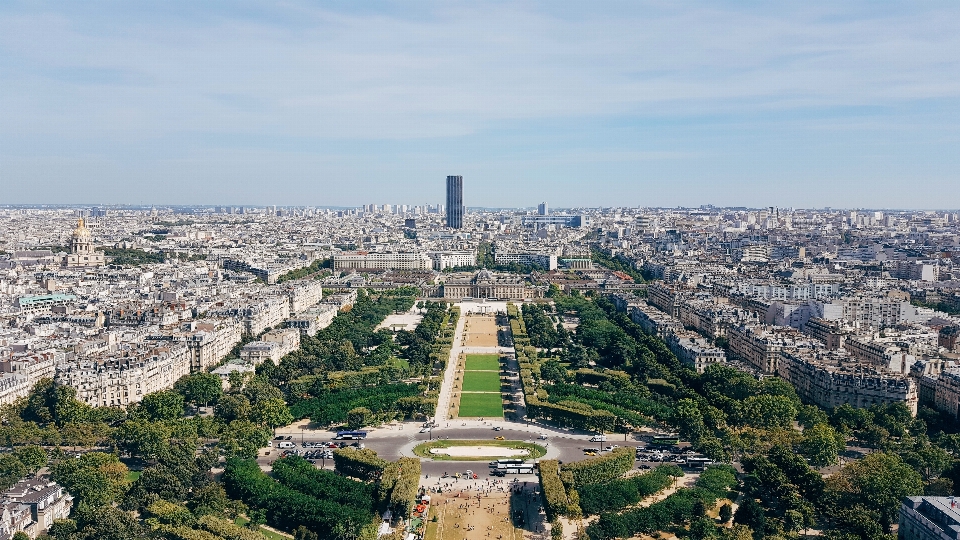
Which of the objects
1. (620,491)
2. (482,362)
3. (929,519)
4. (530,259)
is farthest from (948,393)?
(530,259)

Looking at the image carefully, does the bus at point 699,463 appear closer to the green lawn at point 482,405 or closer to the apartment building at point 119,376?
the green lawn at point 482,405

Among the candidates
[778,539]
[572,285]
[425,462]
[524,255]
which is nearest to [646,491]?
[778,539]

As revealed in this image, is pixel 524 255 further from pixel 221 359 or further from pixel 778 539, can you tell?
pixel 778 539

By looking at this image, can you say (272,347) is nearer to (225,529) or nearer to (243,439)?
(243,439)

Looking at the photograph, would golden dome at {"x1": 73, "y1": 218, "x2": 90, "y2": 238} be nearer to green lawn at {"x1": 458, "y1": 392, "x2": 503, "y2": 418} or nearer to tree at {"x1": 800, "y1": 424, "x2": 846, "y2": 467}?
green lawn at {"x1": 458, "y1": 392, "x2": 503, "y2": 418}

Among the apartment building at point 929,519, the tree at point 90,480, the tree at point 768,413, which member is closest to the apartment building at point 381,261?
the tree at point 768,413
